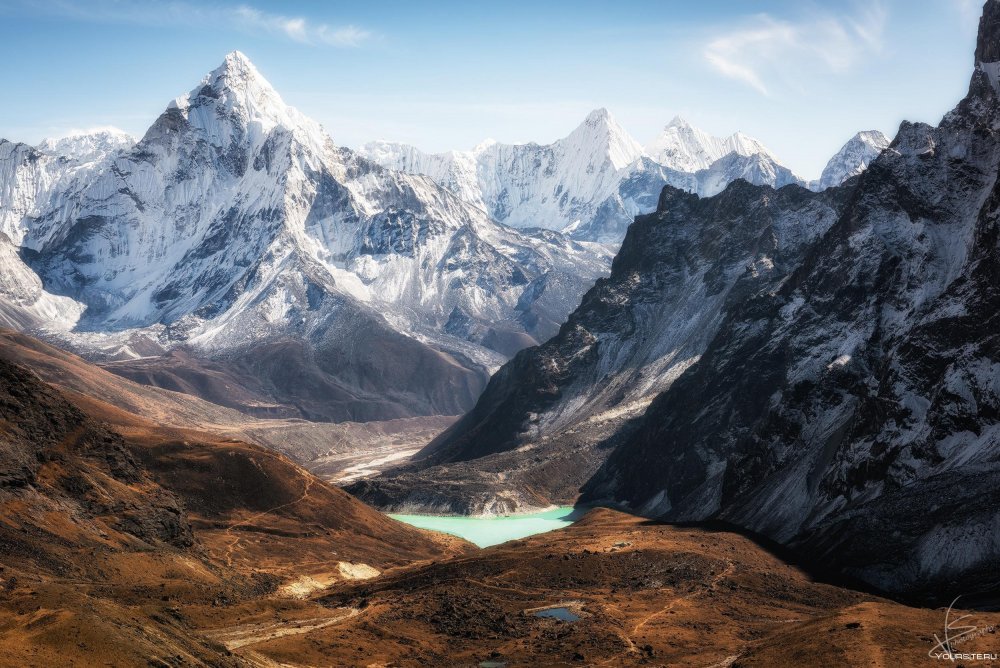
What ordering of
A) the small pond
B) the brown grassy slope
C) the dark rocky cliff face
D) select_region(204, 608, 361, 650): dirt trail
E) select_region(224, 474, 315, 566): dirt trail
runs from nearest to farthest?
the brown grassy slope
select_region(204, 608, 361, 650): dirt trail
the small pond
the dark rocky cliff face
select_region(224, 474, 315, 566): dirt trail

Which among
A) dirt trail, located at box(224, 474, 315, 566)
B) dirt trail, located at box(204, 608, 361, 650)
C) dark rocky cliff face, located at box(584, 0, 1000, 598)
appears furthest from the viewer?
dirt trail, located at box(224, 474, 315, 566)

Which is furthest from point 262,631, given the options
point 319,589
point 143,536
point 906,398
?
point 906,398

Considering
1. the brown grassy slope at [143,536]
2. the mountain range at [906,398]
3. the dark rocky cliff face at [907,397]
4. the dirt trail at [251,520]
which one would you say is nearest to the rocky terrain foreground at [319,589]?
the brown grassy slope at [143,536]

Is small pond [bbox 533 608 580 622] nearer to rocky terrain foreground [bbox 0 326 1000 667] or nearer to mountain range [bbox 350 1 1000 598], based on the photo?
rocky terrain foreground [bbox 0 326 1000 667]

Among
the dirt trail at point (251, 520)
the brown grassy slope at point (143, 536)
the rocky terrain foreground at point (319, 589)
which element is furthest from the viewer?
the dirt trail at point (251, 520)

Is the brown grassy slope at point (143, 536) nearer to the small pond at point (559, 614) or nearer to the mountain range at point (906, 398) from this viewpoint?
the small pond at point (559, 614)

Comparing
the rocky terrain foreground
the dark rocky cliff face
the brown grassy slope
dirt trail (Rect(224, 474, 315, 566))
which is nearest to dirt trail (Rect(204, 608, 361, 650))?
the rocky terrain foreground

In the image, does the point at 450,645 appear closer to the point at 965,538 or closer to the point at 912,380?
the point at 965,538

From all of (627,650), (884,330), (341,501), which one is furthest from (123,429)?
(884,330)
